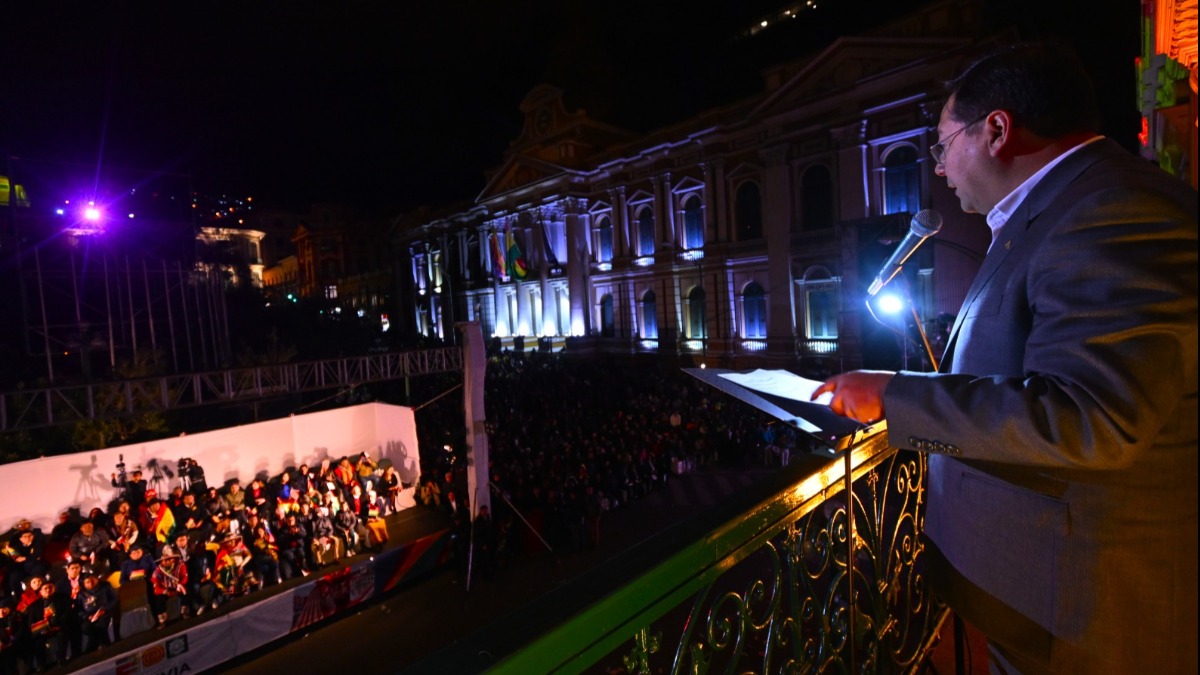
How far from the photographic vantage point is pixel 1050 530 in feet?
4.56

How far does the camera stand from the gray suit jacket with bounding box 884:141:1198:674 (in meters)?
1.07

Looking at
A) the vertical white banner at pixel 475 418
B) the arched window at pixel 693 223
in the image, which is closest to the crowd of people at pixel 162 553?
the vertical white banner at pixel 475 418

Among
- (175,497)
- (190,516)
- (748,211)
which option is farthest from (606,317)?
(190,516)

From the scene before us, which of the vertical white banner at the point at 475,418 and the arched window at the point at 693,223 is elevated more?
the arched window at the point at 693,223

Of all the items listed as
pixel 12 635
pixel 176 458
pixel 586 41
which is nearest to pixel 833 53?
Answer: pixel 586 41

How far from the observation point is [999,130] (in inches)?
61.2

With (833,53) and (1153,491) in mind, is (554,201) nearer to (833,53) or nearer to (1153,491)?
(833,53)

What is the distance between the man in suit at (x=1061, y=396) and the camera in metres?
1.08

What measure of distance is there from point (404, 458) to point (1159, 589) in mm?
14280

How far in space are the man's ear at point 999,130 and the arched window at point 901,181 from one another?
2161cm

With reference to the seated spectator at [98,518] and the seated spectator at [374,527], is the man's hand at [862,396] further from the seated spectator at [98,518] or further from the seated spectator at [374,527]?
the seated spectator at [98,518]

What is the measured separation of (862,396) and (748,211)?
86.5ft

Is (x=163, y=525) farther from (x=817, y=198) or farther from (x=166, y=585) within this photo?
(x=817, y=198)

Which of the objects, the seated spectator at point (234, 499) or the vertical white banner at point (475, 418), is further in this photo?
the seated spectator at point (234, 499)
